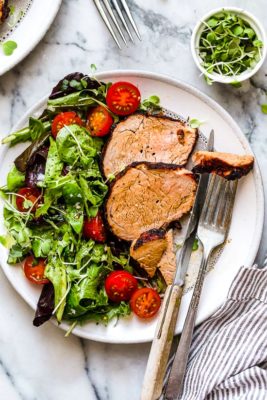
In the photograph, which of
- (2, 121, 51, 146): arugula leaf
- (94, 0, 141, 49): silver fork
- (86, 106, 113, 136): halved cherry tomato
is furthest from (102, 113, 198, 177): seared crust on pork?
(94, 0, 141, 49): silver fork

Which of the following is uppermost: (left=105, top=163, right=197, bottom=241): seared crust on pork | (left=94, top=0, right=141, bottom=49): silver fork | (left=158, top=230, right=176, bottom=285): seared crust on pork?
(left=94, top=0, right=141, bottom=49): silver fork

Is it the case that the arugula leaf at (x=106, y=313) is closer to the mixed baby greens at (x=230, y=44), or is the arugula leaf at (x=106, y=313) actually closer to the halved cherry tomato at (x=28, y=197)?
the halved cherry tomato at (x=28, y=197)

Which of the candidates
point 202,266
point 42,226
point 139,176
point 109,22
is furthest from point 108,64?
point 202,266

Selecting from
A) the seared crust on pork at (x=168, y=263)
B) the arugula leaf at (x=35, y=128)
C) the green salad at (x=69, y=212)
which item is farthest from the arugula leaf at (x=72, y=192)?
the seared crust on pork at (x=168, y=263)

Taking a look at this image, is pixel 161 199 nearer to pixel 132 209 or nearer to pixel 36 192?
pixel 132 209

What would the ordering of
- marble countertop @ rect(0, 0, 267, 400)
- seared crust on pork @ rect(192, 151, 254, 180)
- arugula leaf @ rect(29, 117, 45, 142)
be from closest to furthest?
seared crust on pork @ rect(192, 151, 254, 180) → arugula leaf @ rect(29, 117, 45, 142) → marble countertop @ rect(0, 0, 267, 400)

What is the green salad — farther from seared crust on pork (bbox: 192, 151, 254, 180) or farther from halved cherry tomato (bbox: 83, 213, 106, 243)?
seared crust on pork (bbox: 192, 151, 254, 180)

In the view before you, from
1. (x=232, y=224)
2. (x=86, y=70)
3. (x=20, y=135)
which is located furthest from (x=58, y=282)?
(x=86, y=70)

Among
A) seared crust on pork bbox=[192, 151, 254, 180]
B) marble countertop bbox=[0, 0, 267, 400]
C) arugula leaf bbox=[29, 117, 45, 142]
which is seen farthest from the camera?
marble countertop bbox=[0, 0, 267, 400]
